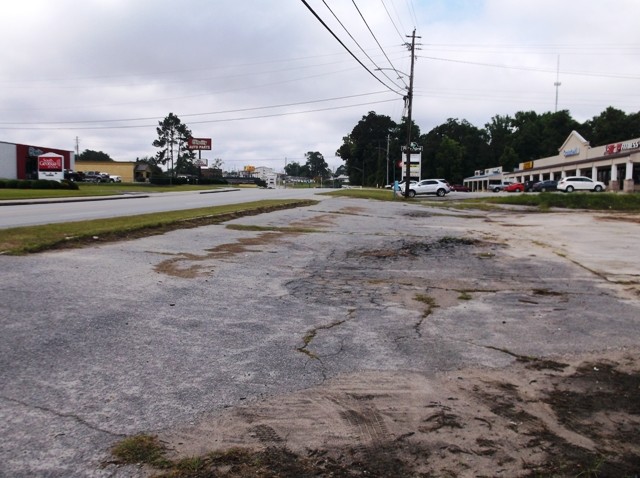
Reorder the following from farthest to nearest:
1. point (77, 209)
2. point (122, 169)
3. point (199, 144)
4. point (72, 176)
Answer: point (199, 144)
point (122, 169)
point (72, 176)
point (77, 209)

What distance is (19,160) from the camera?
61.5 metres

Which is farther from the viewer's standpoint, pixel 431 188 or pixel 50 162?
pixel 50 162

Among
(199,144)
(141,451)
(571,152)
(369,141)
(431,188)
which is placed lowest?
(141,451)

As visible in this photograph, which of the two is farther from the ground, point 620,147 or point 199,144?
point 199,144

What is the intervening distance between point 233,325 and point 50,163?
59.8 meters

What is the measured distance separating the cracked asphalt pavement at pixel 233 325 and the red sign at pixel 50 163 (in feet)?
173

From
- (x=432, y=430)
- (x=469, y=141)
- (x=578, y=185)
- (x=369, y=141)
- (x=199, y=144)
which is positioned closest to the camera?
(x=432, y=430)

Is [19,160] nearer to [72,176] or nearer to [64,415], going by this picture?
[72,176]

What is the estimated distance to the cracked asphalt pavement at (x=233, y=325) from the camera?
12.3 feet

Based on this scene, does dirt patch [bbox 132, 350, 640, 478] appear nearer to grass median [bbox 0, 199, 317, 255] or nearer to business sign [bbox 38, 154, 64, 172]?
grass median [bbox 0, 199, 317, 255]

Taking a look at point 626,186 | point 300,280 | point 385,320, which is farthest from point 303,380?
point 626,186

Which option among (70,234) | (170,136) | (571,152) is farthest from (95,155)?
(70,234)

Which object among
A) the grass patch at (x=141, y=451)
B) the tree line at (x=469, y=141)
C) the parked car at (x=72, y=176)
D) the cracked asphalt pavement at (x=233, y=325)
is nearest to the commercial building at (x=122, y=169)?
the parked car at (x=72, y=176)

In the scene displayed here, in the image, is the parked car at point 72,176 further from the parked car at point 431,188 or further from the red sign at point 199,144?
the red sign at point 199,144
